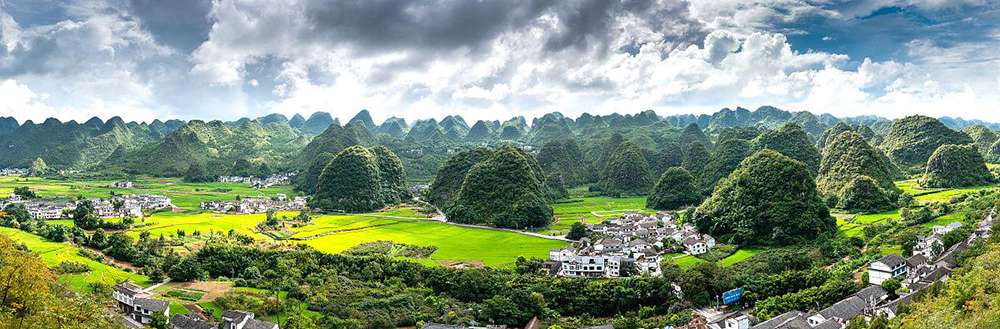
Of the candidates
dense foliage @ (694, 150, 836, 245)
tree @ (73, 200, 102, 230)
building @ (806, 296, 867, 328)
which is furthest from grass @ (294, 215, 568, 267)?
building @ (806, 296, 867, 328)

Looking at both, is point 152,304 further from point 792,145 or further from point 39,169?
point 39,169

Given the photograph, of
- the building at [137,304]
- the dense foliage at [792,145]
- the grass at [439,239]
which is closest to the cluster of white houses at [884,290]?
the grass at [439,239]

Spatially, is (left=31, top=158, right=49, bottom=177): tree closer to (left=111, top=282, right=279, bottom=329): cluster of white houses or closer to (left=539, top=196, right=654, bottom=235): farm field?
(left=539, top=196, right=654, bottom=235): farm field

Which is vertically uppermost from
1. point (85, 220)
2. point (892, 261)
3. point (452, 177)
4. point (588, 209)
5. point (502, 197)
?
point (85, 220)

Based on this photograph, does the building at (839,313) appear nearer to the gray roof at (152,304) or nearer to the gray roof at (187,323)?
the gray roof at (187,323)

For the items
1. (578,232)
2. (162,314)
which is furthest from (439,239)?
(162,314)

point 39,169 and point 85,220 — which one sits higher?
point 39,169
